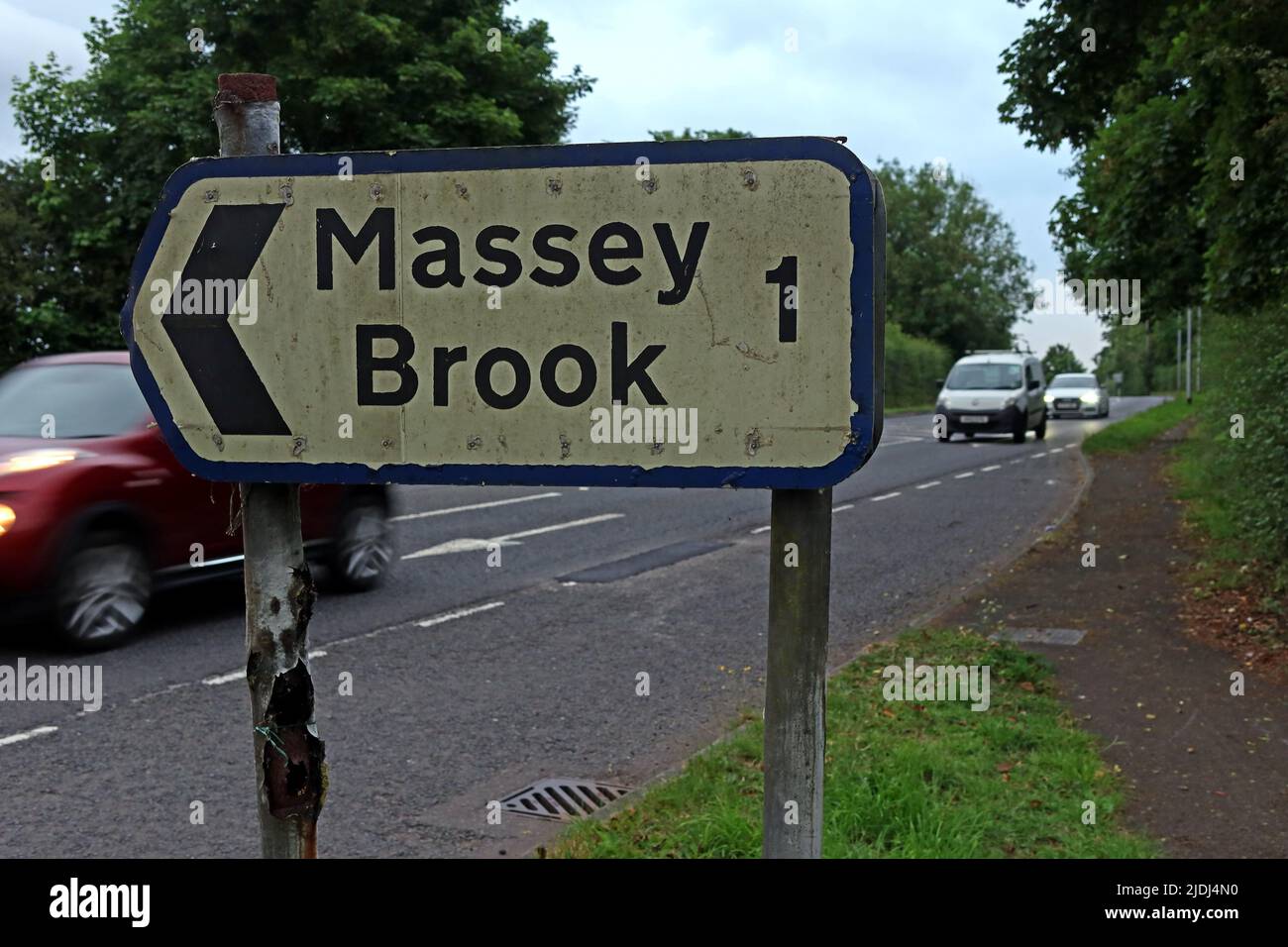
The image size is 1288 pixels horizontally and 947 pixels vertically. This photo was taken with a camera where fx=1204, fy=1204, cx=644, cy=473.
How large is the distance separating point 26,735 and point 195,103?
24326 mm

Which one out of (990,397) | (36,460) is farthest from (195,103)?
(36,460)

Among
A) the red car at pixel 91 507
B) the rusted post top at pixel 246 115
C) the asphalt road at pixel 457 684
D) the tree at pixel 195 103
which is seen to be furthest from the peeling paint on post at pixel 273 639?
the tree at pixel 195 103

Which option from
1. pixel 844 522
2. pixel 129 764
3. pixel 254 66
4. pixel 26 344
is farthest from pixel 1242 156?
pixel 26 344

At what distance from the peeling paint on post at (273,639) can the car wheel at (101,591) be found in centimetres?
583

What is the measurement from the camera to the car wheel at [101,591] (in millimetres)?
7320

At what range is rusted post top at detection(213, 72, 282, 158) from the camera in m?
2.14

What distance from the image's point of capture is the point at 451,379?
2.09m

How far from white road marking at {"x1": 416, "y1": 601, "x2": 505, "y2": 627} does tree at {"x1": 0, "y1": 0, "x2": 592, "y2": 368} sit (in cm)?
2033

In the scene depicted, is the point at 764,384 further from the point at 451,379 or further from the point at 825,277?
the point at 451,379

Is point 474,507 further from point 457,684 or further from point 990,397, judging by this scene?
point 990,397

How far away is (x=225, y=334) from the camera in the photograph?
2.14 m

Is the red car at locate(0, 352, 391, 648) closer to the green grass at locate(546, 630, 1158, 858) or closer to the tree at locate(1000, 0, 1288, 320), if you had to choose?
the green grass at locate(546, 630, 1158, 858)

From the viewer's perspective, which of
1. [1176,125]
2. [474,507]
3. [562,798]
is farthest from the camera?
[474,507]

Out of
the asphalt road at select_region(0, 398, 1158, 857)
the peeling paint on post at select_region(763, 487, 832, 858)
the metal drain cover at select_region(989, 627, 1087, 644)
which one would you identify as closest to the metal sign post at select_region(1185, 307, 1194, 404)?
the asphalt road at select_region(0, 398, 1158, 857)
